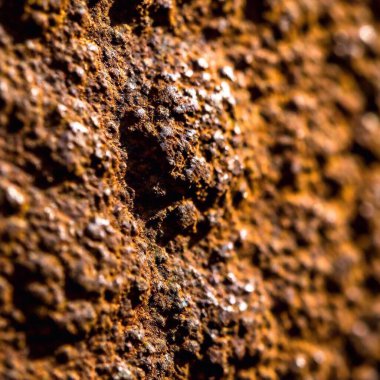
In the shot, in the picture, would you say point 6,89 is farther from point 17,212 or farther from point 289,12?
point 289,12

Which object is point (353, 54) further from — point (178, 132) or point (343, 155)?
point (178, 132)

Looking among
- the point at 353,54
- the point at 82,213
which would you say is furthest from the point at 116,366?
the point at 353,54

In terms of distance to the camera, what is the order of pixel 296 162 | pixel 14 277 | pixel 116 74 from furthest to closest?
pixel 296 162, pixel 116 74, pixel 14 277

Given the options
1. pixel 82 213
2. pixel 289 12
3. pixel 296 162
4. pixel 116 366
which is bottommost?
pixel 116 366

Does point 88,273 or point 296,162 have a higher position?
Answer: point 296,162

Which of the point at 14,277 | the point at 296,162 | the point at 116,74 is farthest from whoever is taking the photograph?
the point at 296,162

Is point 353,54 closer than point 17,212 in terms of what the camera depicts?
No

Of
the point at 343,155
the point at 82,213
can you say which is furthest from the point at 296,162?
the point at 82,213
